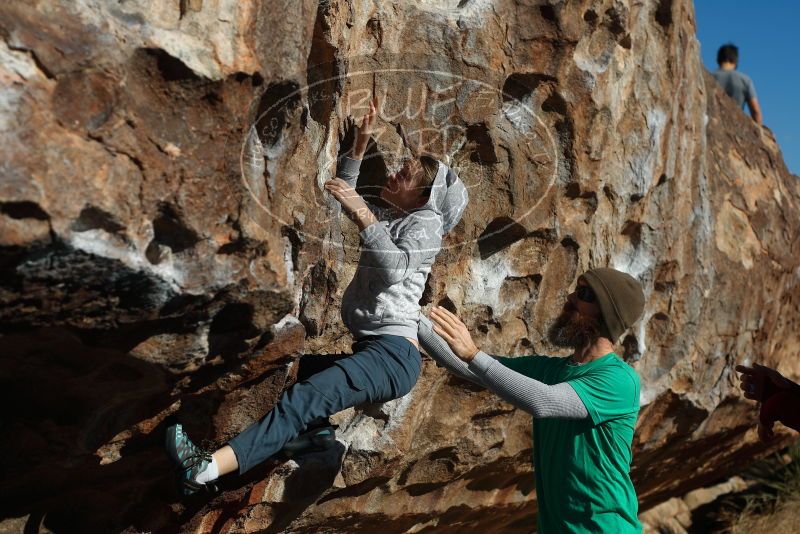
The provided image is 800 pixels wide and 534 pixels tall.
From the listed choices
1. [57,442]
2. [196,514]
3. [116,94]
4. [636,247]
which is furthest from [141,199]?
[636,247]

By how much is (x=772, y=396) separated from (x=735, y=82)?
12.7 feet

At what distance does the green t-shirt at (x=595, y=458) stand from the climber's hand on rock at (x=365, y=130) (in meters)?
1.06

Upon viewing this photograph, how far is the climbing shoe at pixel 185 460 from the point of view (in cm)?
257

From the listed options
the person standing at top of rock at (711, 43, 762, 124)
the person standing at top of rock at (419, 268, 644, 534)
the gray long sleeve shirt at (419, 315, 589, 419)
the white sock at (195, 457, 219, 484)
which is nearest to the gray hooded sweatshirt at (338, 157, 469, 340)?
the person standing at top of rock at (419, 268, 644, 534)

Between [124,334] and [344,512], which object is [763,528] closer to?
[344,512]

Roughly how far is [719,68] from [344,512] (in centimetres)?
455

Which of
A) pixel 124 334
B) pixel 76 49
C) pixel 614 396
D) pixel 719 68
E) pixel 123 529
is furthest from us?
pixel 719 68

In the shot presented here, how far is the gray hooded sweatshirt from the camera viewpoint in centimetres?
281

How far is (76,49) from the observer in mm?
2162
